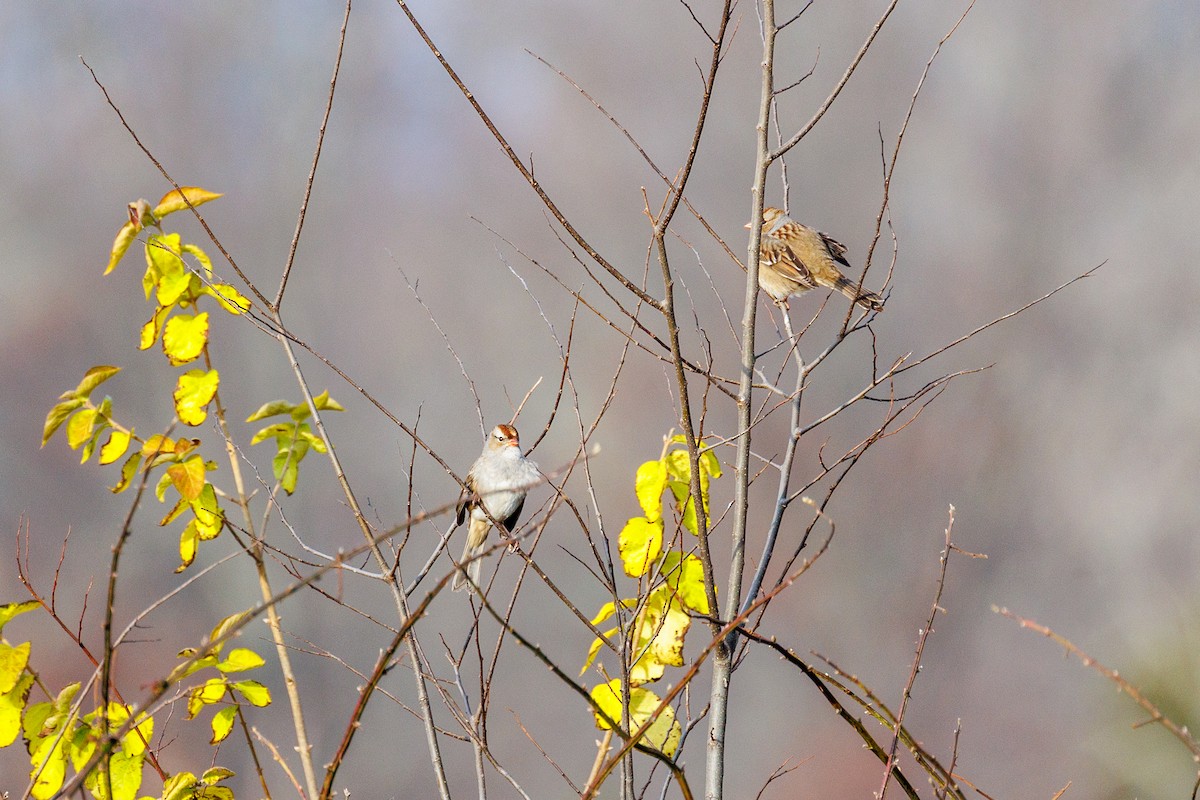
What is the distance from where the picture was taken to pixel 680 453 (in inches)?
44.7

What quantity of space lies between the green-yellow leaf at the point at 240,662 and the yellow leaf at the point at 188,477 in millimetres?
167

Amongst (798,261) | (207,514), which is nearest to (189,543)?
(207,514)

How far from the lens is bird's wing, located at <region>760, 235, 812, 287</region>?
2.40 meters

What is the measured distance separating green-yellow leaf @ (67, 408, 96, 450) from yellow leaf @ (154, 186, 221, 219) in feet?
0.77

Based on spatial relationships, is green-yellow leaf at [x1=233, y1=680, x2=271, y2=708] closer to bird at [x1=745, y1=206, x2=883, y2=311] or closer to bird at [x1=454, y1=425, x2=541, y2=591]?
bird at [x1=454, y1=425, x2=541, y2=591]

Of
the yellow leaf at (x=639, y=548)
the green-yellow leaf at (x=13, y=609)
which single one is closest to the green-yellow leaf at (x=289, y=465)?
the green-yellow leaf at (x=13, y=609)

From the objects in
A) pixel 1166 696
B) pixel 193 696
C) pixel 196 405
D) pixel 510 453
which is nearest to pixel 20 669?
pixel 193 696

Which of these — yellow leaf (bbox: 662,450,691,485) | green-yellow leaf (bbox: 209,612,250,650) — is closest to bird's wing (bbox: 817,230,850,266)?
yellow leaf (bbox: 662,450,691,485)

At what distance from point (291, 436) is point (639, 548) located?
1.38 ft

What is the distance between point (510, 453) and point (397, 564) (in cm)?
98

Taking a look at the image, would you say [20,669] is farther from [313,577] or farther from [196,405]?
[313,577]

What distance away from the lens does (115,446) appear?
3.44 feet

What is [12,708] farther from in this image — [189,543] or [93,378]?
[93,378]

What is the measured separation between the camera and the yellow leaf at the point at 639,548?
42.8 inches
